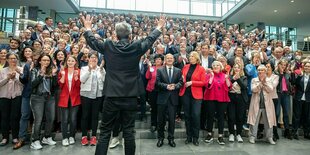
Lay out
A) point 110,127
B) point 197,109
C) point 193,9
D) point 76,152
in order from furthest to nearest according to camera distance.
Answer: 1. point 193,9
2. point 197,109
3. point 76,152
4. point 110,127

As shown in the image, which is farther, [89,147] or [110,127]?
[89,147]

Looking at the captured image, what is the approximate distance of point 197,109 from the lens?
4340 millimetres

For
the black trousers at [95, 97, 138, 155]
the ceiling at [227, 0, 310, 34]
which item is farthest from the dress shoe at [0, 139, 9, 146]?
the ceiling at [227, 0, 310, 34]

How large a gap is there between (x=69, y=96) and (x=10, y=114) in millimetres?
1119

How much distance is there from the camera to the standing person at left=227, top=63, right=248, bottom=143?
4.62m

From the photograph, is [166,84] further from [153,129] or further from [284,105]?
[284,105]

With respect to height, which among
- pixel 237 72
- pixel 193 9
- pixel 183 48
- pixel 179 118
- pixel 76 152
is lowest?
pixel 76 152

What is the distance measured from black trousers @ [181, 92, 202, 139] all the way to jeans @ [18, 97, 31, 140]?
9.77 feet

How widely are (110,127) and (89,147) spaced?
72.7 inches

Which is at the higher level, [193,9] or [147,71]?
[193,9]

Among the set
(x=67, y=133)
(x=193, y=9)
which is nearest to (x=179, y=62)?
(x=67, y=133)

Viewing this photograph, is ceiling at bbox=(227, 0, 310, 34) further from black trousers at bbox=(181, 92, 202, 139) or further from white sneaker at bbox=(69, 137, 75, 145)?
white sneaker at bbox=(69, 137, 75, 145)

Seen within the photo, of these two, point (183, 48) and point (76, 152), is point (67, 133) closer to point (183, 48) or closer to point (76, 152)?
point (76, 152)

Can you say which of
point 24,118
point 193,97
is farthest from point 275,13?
point 24,118
